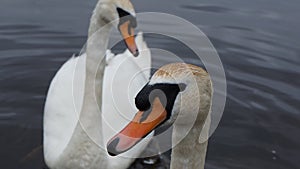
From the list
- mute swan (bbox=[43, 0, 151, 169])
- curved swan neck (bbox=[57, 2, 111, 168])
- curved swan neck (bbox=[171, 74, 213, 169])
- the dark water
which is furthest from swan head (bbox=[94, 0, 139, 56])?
the dark water

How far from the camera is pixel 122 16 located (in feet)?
15.2

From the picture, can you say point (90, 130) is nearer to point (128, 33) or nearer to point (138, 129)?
point (128, 33)

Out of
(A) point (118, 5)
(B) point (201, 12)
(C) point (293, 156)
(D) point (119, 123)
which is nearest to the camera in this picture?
(A) point (118, 5)

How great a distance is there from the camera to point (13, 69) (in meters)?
7.34

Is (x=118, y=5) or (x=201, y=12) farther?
(x=201, y=12)

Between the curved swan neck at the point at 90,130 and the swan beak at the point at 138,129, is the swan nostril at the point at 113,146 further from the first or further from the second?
the curved swan neck at the point at 90,130

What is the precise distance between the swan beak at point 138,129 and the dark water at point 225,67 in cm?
265

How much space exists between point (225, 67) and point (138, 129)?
5.02 m

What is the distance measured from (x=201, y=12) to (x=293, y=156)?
14.5 feet

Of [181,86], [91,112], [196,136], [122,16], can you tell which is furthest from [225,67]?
[181,86]

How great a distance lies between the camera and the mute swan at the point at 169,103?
284 centimetres

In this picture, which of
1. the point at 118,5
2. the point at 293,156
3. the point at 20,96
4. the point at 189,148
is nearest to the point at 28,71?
the point at 20,96

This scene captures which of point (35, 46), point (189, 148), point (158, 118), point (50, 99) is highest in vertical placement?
point (158, 118)

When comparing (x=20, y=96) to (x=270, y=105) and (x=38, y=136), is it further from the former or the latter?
(x=270, y=105)
